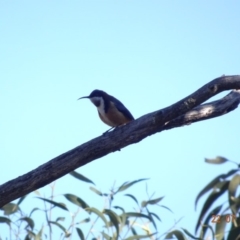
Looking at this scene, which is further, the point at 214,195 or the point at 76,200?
the point at 76,200

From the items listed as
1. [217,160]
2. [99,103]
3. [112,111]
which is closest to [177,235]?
[217,160]

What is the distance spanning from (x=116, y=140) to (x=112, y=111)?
183 cm

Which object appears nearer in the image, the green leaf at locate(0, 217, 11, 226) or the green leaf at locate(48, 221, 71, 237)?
the green leaf at locate(48, 221, 71, 237)

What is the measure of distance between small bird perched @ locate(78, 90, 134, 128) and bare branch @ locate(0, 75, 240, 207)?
170 cm

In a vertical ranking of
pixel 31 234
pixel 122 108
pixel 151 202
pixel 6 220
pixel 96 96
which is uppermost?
pixel 96 96

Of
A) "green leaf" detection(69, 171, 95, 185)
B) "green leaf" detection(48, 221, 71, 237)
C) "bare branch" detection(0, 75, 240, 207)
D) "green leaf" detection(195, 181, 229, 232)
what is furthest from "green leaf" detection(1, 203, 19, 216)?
"green leaf" detection(195, 181, 229, 232)

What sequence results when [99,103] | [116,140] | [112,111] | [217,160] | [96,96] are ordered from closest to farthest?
[116,140] → [217,160] → [112,111] → [99,103] → [96,96]

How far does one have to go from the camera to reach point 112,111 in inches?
217

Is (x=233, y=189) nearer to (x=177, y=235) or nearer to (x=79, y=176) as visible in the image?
(x=177, y=235)

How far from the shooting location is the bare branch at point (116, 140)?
3586mm

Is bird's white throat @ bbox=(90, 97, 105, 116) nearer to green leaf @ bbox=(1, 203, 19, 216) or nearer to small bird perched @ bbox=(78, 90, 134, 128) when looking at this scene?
small bird perched @ bbox=(78, 90, 134, 128)

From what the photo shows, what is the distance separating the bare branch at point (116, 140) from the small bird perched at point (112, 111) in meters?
1.70

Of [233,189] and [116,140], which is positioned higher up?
[116,140]

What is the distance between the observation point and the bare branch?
3586mm
